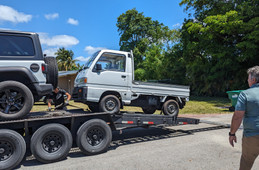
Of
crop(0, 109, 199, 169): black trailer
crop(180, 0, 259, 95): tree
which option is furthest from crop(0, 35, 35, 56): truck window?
crop(180, 0, 259, 95): tree

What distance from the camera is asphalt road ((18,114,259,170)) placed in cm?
437

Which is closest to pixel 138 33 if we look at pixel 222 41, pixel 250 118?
pixel 222 41

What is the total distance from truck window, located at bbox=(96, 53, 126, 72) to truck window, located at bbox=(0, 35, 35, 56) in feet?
6.82

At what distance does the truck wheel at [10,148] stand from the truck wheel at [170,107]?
15.6 feet

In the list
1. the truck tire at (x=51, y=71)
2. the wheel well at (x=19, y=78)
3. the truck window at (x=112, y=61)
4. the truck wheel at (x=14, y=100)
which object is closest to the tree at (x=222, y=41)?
the truck window at (x=112, y=61)

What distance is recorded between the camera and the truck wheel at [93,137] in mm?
4938

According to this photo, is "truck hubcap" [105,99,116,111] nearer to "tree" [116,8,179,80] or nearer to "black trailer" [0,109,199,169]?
"black trailer" [0,109,199,169]

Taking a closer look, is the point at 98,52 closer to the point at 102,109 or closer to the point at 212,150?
the point at 102,109

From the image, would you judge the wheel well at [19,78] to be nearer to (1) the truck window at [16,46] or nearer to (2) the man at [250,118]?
(1) the truck window at [16,46]

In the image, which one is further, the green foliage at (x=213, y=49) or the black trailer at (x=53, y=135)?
the green foliage at (x=213, y=49)

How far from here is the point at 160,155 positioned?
16.5ft

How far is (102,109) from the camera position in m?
6.11

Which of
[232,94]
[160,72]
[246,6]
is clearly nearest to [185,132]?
[232,94]

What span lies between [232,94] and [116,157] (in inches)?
439
